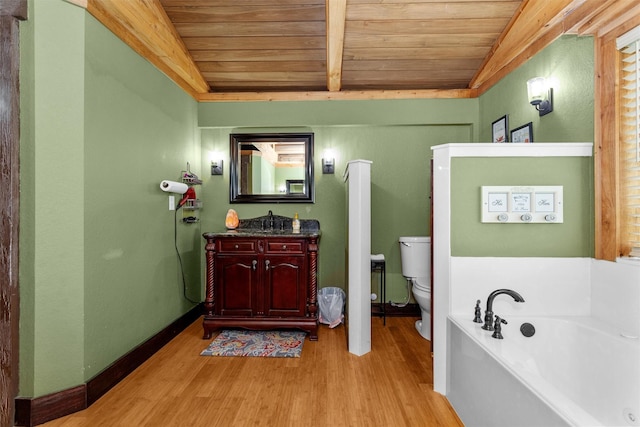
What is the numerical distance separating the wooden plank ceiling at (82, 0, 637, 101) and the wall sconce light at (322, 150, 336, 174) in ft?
2.01

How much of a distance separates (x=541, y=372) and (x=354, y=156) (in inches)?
95.0

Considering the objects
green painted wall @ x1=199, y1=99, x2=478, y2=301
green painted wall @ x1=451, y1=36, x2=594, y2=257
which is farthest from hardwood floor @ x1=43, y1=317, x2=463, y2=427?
green painted wall @ x1=199, y1=99, x2=478, y2=301

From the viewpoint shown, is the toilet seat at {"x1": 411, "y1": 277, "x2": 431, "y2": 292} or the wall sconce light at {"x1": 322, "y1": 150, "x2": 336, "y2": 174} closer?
the toilet seat at {"x1": 411, "y1": 277, "x2": 431, "y2": 292}

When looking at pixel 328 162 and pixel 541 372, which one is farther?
pixel 328 162

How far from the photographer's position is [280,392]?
1823 millimetres

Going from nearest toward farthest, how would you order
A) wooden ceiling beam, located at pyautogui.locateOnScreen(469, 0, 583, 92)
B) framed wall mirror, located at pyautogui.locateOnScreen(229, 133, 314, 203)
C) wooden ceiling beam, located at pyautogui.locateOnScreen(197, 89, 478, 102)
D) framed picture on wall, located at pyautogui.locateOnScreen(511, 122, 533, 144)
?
wooden ceiling beam, located at pyautogui.locateOnScreen(469, 0, 583, 92) → framed picture on wall, located at pyautogui.locateOnScreen(511, 122, 533, 144) → wooden ceiling beam, located at pyautogui.locateOnScreen(197, 89, 478, 102) → framed wall mirror, located at pyautogui.locateOnScreen(229, 133, 314, 203)

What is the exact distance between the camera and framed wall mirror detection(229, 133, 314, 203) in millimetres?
3266

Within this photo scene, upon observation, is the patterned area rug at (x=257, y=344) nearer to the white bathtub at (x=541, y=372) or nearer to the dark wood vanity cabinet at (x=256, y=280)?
the dark wood vanity cabinet at (x=256, y=280)

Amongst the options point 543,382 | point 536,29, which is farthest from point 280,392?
point 536,29

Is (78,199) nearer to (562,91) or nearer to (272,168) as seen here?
(272,168)

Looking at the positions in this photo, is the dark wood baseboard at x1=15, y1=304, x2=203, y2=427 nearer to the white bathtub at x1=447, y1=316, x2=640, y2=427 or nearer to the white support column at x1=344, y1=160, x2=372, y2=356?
the white support column at x1=344, y1=160, x2=372, y2=356

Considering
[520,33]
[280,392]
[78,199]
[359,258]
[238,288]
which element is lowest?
[280,392]

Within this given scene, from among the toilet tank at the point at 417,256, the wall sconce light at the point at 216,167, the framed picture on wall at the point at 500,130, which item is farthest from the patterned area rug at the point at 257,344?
the framed picture on wall at the point at 500,130

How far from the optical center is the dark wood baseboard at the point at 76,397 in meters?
1.55
